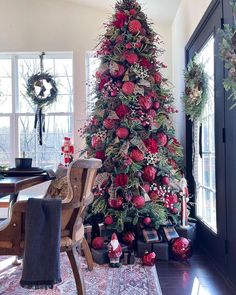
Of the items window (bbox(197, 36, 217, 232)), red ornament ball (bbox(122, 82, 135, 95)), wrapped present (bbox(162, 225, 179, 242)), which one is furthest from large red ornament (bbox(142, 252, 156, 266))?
red ornament ball (bbox(122, 82, 135, 95))

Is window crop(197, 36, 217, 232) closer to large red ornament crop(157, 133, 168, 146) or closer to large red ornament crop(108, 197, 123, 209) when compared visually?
large red ornament crop(157, 133, 168, 146)

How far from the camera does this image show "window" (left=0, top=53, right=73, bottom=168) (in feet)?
16.1

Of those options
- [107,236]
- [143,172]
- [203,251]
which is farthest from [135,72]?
[203,251]

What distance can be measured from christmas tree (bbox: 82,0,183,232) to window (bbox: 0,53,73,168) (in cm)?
155

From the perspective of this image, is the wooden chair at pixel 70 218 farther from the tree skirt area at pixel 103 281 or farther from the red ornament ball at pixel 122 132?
the red ornament ball at pixel 122 132

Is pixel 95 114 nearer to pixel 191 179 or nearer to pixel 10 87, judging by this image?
pixel 191 179

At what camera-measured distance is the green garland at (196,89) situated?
307 cm

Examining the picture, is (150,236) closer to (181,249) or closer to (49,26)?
(181,249)

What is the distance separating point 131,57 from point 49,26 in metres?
2.09

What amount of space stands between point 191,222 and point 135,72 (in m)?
1.72

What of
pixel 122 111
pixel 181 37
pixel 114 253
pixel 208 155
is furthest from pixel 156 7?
pixel 114 253

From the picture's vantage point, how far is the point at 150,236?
3172 mm

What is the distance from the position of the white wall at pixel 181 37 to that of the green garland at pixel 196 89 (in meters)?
0.50

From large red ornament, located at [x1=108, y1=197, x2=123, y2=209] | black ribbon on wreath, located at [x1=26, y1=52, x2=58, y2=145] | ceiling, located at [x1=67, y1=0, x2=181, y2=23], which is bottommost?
large red ornament, located at [x1=108, y1=197, x2=123, y2=209]
